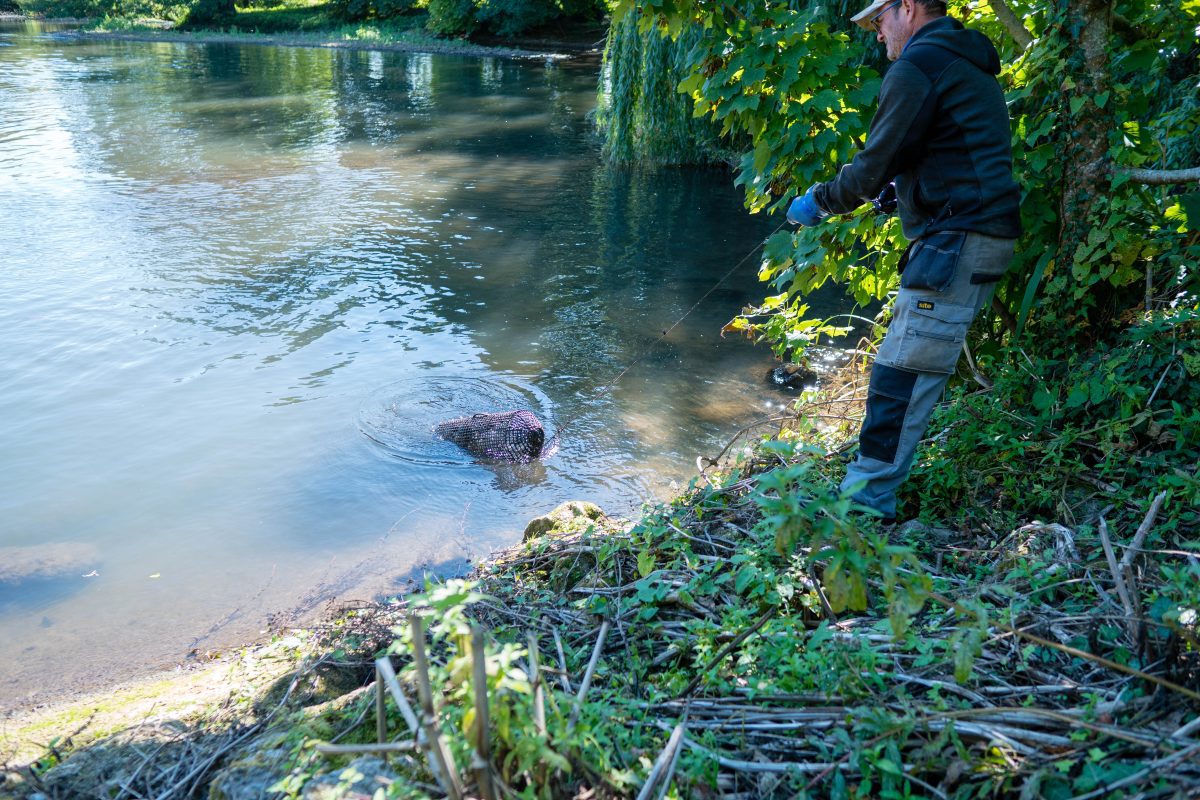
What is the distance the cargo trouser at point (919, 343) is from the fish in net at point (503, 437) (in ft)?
11.3

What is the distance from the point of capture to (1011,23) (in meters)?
4.52

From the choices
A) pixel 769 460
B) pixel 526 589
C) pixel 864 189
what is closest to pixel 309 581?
pixel 526 589

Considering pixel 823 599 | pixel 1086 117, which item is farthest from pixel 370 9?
pixel 823 599

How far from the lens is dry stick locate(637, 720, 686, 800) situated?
2045 mm

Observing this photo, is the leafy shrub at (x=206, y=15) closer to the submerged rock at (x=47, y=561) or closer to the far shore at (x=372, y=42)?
the far shore at (x=372, y=42)

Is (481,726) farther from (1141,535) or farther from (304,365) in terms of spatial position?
(304,365)

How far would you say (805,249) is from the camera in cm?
467

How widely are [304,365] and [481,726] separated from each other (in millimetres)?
7117

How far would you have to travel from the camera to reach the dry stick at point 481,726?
1.79 meters

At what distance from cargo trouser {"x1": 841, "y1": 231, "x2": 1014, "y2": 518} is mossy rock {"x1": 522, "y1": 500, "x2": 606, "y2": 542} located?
1685 millimetres

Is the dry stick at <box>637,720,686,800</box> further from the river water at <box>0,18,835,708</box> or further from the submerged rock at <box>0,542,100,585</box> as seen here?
the submerged rock at <box>0,542,100,585</box>

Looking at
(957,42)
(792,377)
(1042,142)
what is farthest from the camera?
(792,377)

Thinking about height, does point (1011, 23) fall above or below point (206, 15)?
below

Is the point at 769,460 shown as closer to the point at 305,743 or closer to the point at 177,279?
the point at 305,743
